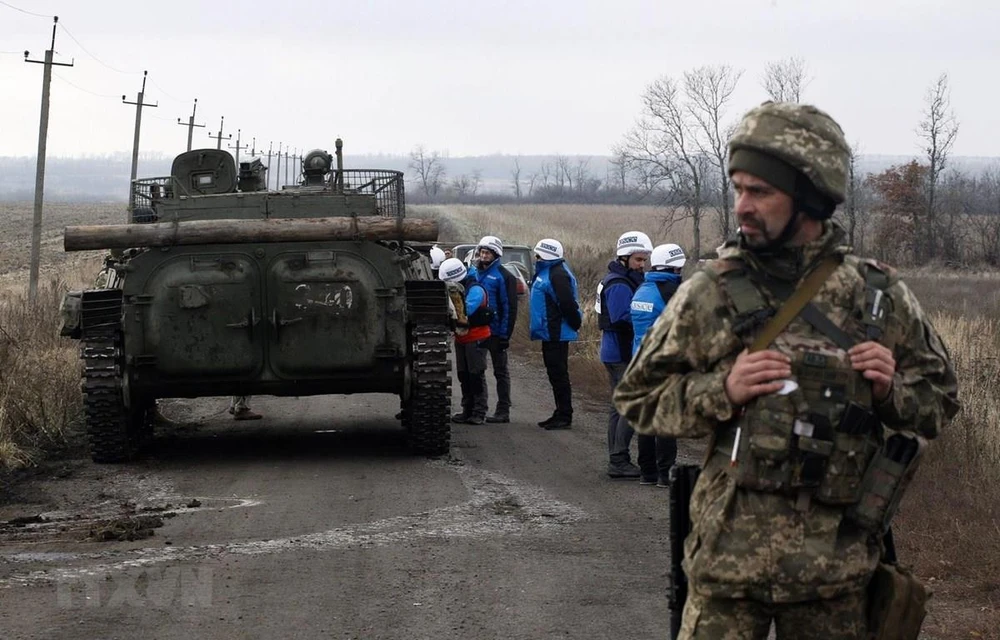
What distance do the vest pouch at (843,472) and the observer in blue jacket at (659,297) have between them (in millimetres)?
6447

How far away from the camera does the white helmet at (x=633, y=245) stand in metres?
11.2

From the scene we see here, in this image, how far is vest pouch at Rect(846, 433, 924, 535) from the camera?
3.66m

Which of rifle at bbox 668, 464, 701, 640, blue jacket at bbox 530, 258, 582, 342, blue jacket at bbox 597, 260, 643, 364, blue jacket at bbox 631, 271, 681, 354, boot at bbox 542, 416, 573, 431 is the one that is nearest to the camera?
rifle at bbox 668, 464, 701, 640

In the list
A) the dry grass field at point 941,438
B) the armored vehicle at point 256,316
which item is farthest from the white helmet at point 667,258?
the dry grass field at point 941,438

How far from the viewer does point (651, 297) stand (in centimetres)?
1021

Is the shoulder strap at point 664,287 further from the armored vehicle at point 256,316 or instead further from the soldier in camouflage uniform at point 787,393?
the soldier in camouflage uniform at point 787,393

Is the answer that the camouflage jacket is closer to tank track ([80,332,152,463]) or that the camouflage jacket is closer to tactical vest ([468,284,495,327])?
tank track ([80,332,152,463])

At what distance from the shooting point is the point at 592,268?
35719 mm

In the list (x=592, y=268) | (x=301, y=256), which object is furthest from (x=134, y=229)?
(x=592, y=268)

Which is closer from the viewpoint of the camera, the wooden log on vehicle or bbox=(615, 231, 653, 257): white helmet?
bbox=(615, 231, 653, 257): white helmet

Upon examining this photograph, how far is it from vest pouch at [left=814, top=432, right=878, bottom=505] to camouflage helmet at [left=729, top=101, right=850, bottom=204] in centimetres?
60

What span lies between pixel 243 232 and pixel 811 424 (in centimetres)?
864

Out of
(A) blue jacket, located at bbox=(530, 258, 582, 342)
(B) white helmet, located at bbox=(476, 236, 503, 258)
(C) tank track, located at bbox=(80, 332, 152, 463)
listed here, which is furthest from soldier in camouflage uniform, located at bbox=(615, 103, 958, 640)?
(B) white helmet, located at bbox=(476, 236, 503, 258)

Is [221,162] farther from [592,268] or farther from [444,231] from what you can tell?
[444,231]
